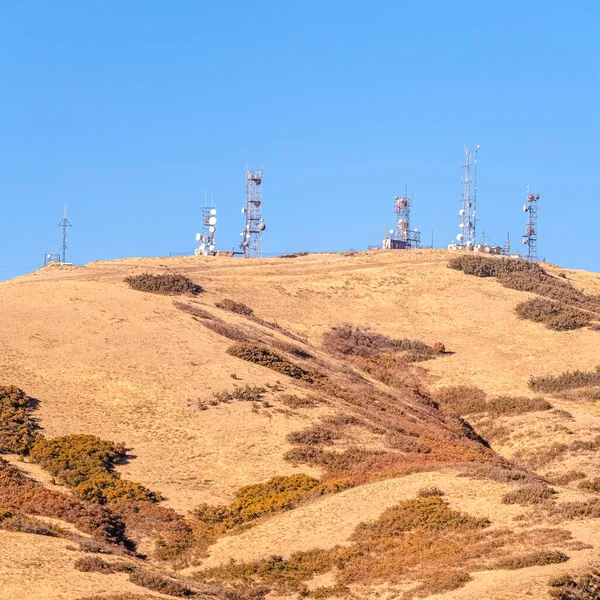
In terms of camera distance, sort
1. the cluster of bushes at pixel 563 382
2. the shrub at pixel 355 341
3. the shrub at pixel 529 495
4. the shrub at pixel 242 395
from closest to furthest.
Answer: the shrub at pixel 529 495 < the shrub at pixel 242 395 < the cluster of bushes at pixel 563 382 < the shrub at pixel 355 341

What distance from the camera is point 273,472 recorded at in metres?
44.7

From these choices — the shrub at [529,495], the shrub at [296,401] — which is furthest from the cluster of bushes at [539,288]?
the shrub at [529,495]

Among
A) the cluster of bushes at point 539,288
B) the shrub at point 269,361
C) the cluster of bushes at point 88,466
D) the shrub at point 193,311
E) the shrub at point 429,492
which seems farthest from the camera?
the cluster of bushes at point 539,288

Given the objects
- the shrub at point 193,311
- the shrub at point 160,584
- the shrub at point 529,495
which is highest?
the shrub at point 193,311

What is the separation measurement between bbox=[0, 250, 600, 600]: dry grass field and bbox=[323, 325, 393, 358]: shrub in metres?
0.21

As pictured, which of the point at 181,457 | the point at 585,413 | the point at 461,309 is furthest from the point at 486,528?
the point at 461,309

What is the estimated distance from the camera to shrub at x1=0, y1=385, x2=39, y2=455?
43500 mm

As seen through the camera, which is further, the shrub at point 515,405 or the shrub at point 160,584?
the shrub at point 515,405

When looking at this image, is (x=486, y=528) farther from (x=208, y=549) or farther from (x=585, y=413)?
(x=585, y=413)

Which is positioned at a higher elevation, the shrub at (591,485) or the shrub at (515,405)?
the shrub at (515,405)

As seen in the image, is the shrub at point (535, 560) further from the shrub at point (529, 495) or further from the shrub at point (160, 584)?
the shrub at point (160, 584)

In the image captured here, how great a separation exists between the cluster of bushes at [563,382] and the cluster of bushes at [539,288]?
10.7 meters

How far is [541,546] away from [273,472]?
50.0 ft

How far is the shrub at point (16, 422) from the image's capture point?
143ft
